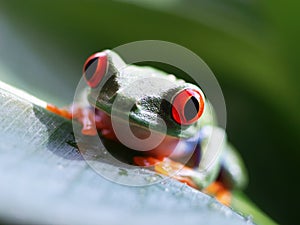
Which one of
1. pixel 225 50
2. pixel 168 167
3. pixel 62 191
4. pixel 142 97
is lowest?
pixel 62 191

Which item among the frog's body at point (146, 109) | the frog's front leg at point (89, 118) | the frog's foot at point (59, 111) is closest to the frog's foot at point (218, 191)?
the frog's body at point (146, 109)

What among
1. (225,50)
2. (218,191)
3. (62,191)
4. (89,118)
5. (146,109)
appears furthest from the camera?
(225,50)

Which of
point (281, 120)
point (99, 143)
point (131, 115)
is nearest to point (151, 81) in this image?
point (131, 115)

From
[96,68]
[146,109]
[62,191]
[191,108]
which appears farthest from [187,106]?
[62,191]

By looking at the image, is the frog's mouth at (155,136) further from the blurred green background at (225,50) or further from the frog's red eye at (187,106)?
the blurred green background at (225,50)

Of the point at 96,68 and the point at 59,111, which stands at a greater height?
the point at 96,68

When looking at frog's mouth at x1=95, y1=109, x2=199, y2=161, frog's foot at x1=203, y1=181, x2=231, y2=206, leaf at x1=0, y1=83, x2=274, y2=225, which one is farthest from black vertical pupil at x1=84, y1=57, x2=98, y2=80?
frog's foot at x1=203, y1=181, x2=231, y2=206

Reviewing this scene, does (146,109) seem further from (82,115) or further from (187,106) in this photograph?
(82,115)

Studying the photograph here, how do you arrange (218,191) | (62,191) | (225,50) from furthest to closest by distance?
(225,50)
(218,191)
(62,191)

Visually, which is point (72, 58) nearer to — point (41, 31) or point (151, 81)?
point (41, 31)
